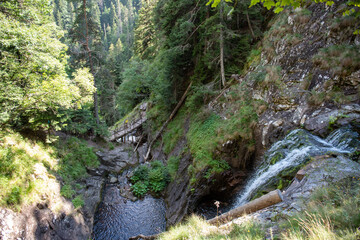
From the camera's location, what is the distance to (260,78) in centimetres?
927

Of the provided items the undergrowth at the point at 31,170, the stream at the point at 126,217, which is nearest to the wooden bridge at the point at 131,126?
the undergrowth at the point at 31,170

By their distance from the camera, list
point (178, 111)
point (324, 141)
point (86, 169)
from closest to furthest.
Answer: point (324, 141) < point (86, 169) < point (178, 111)

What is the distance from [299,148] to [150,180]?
988cm

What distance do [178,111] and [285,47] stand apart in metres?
9.11

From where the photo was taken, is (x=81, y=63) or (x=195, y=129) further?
(x=81, y=63)

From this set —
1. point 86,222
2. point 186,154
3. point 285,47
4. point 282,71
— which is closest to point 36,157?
point 86,222

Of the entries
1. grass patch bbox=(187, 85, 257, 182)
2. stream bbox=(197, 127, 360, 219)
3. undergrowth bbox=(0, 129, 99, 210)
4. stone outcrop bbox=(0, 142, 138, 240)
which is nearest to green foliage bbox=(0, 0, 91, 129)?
undergrowth bbox=(0, 129, 99, 210)

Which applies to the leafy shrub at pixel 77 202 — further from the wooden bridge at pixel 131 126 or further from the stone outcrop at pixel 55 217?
the wooden bridge at pixel 131 126

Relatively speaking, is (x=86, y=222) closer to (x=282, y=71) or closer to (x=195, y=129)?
(x=195, y=129)

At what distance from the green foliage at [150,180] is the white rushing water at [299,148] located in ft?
22.7

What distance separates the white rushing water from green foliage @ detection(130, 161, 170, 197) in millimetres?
6916

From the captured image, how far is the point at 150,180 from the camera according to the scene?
1299cm

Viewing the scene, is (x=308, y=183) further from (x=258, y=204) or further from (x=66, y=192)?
(x=66, y=192)

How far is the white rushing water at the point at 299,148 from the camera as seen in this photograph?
541cm
